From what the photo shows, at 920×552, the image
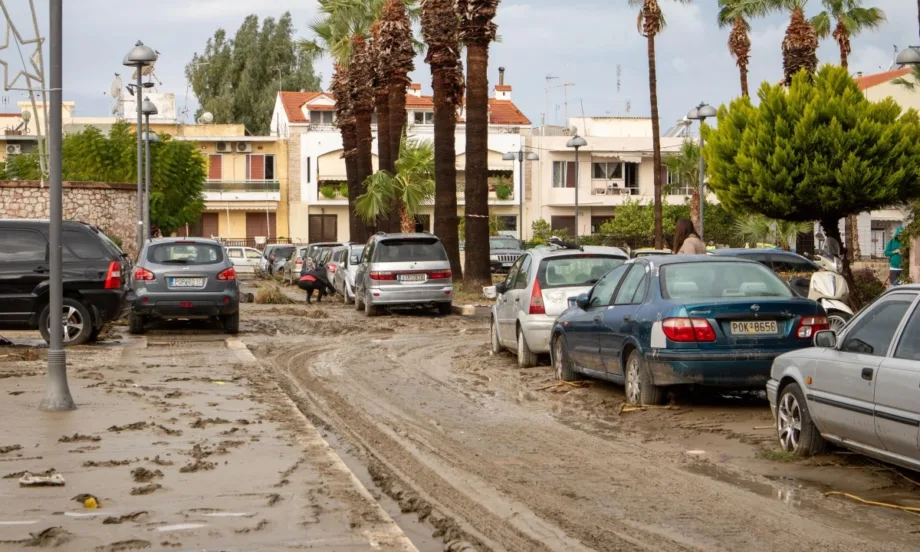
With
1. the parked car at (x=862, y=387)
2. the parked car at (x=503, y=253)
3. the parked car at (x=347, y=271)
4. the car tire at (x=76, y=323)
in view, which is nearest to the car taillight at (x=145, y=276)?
the car tire at (x=76, y=323)

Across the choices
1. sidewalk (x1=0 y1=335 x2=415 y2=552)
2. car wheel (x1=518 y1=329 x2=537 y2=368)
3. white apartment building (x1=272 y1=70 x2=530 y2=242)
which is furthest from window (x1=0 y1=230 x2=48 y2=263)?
white apartment building (x1=272 y1=70 x2=530 y2=242)

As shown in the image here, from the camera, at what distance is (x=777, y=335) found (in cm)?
1178

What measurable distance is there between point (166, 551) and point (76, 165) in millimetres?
48250

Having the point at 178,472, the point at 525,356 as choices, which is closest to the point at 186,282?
the point at 525,356

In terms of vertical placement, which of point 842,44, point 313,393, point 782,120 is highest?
point 842,44

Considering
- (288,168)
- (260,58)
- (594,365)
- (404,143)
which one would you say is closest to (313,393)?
(594,365)

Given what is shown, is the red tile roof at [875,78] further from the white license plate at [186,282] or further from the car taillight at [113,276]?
the car taillight at [113,276]

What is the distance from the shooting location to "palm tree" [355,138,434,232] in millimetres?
43469

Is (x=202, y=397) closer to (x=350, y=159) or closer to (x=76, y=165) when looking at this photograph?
(x=350, y=159)

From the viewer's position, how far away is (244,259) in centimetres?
6197

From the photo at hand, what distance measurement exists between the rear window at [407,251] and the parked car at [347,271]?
4843 mm

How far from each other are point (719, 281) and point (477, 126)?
67.1 ft

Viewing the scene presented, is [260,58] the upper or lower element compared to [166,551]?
upper

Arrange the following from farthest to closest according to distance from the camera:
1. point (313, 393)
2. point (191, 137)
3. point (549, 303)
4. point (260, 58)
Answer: point (260, 58) → point (191, 137) → point (549, 303) → point (313, 393)
